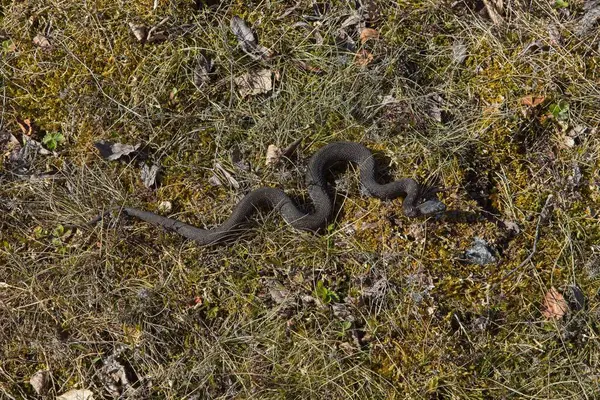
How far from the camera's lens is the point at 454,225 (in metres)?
4.95

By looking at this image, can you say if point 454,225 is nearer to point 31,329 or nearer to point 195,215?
point 195,215

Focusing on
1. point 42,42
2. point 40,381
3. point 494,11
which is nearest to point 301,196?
point 494,11

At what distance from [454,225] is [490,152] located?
0.82m

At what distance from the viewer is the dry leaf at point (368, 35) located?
553cm

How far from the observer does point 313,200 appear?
5.15m

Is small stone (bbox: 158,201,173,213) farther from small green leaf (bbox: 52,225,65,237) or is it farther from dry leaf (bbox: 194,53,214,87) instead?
dry leaf (bbox: 194,53,214,87)

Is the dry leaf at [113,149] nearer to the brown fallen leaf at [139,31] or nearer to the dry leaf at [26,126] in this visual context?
the dry leaf at [26,126]

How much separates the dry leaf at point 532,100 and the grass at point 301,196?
0.06 meters

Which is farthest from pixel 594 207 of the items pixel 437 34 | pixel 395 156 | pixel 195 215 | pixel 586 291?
pixel 195 215

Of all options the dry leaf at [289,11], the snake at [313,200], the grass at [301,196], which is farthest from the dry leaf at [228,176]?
the dry leaf at [289,11]

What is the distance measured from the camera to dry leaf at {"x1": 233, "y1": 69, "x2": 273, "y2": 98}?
5500 mm

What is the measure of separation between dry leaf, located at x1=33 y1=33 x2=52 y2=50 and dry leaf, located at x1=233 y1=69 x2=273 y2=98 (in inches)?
78.5

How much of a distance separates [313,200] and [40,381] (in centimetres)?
286

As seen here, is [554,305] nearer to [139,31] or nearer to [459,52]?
[459,52]
